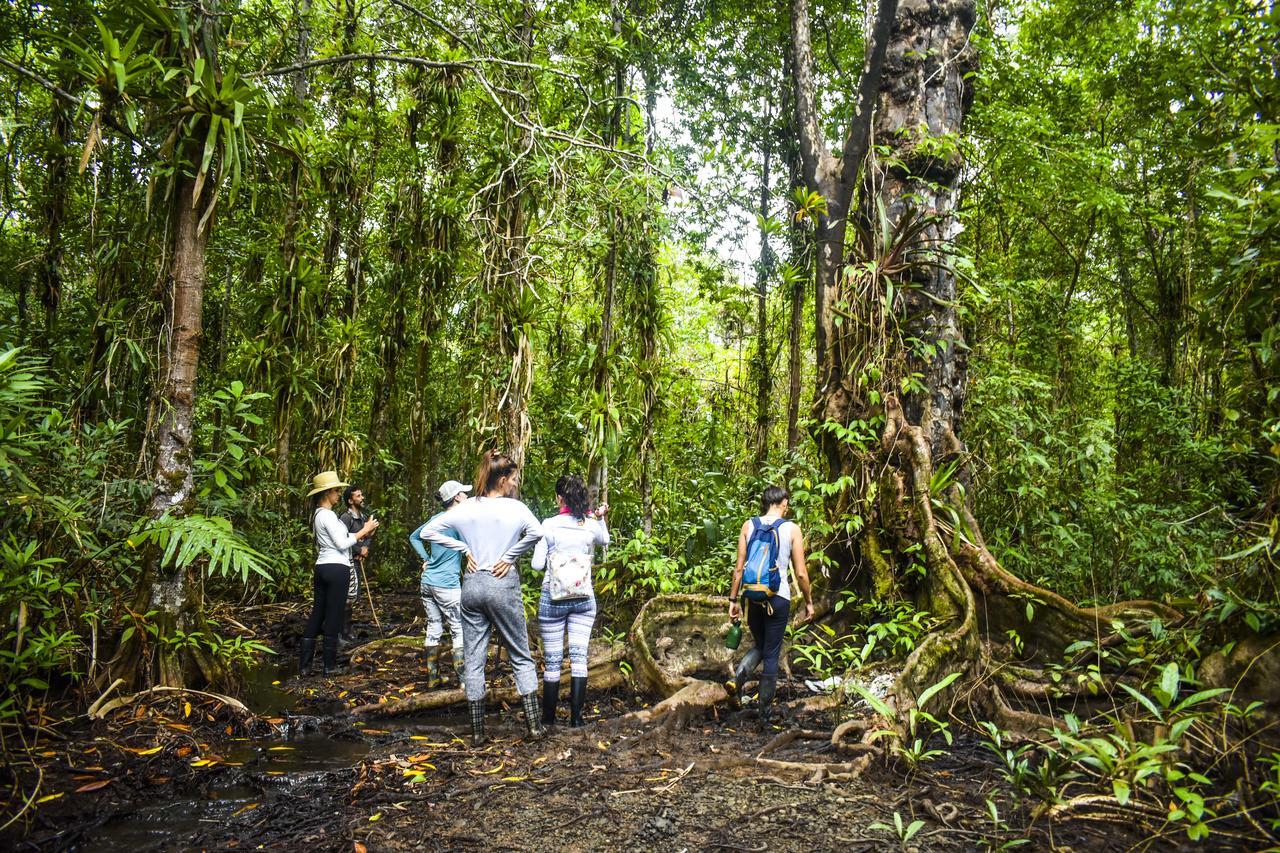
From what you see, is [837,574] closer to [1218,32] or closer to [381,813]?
[381,813]

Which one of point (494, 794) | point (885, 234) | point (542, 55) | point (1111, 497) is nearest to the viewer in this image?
point (494, 794)

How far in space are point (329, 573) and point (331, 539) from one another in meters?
0.31

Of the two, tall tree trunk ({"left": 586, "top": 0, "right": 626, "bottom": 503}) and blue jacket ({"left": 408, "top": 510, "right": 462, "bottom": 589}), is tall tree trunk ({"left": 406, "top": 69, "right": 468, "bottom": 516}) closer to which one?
tall tree trunk ({"left": 586, "top": 0, "right": 626, "bottom": 503})

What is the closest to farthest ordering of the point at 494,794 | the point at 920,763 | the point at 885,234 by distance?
the point at 494,794 → the point at 920,763 → the point at 885,234

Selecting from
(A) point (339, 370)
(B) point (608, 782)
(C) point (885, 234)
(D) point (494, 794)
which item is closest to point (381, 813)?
(D) point (494, 794)

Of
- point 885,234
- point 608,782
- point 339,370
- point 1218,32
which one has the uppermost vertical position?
point 1218,32

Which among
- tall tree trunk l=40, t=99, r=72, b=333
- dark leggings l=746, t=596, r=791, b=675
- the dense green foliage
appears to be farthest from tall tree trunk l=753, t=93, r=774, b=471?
tall tree trunk l=40, t=99, r=72, b=333

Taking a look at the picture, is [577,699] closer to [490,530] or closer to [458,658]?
[490,530]

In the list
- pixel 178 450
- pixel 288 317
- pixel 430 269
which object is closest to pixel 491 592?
pixel 178 450

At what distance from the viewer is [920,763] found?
403 cm

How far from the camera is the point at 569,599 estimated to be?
4.83m

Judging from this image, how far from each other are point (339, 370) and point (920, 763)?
8264mm

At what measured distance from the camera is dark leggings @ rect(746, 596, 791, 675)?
486cm

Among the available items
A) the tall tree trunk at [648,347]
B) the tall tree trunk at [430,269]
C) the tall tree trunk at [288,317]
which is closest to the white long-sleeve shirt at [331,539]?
the tall tree trunk at [288,317]
